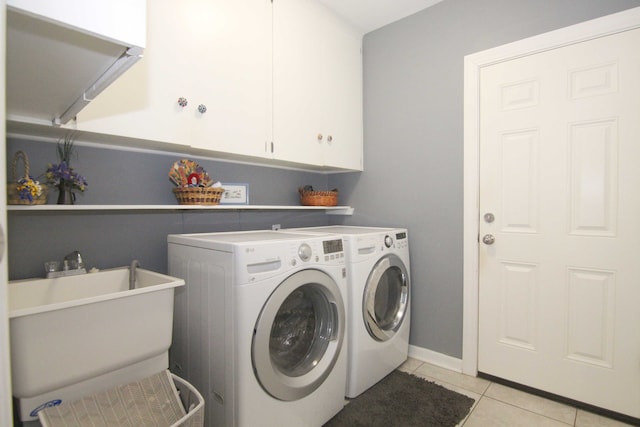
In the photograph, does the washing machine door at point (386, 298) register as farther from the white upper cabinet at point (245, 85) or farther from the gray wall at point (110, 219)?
the gray wall at point (110, 219)

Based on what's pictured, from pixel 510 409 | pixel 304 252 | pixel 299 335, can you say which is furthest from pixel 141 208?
pixel 510 409

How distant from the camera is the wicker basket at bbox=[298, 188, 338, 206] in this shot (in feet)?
7.75

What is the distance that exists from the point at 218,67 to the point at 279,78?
0.41 meters

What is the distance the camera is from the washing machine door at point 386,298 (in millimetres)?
1817

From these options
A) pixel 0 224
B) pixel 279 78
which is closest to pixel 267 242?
pixel 0 224

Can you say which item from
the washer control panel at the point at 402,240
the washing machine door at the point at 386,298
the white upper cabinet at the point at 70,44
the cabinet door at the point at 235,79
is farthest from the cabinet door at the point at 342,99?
the white upper cabinet at the point at 70,44

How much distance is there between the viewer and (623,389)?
1587mm

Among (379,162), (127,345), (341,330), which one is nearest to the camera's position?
(127,345)

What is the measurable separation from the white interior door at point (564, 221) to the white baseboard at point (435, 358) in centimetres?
16

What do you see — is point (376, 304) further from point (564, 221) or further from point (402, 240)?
point (564, 221)

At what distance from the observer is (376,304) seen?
1.96m

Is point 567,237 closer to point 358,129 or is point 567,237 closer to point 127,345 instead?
point 358,129

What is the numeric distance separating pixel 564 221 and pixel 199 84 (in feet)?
6.76

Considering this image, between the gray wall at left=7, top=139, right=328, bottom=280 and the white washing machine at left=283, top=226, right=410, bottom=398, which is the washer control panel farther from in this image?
the gray wall at left=7, top=139, right=328, bottom=280
